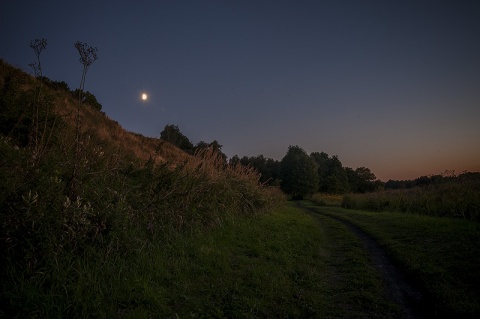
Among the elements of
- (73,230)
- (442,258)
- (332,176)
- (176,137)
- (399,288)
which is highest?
(176,137)

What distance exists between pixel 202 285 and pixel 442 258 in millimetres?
6259

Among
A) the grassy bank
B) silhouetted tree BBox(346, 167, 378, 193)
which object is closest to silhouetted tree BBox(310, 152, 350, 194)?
silhouetted tree BBox(346, 167, 378, 193)

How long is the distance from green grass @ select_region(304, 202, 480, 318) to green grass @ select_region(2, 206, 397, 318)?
974mm

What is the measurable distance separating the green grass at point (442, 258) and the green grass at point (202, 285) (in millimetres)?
974

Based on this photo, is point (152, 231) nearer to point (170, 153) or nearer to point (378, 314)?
point (378, 314)

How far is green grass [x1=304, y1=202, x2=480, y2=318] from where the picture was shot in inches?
164

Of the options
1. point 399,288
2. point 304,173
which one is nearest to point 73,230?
point 399,288

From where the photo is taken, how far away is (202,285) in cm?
446

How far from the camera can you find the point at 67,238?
379cm

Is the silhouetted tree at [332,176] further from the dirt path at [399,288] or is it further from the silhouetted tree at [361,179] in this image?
the dirt path at [399,288]

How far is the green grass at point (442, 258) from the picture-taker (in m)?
4.17

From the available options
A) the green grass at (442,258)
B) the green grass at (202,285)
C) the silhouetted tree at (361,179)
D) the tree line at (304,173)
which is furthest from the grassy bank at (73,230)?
the silhouetted tree at (361,179)

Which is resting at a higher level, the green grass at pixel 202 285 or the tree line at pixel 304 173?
the tree line at pixel 304 173

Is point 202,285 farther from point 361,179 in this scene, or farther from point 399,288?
point 361,179
